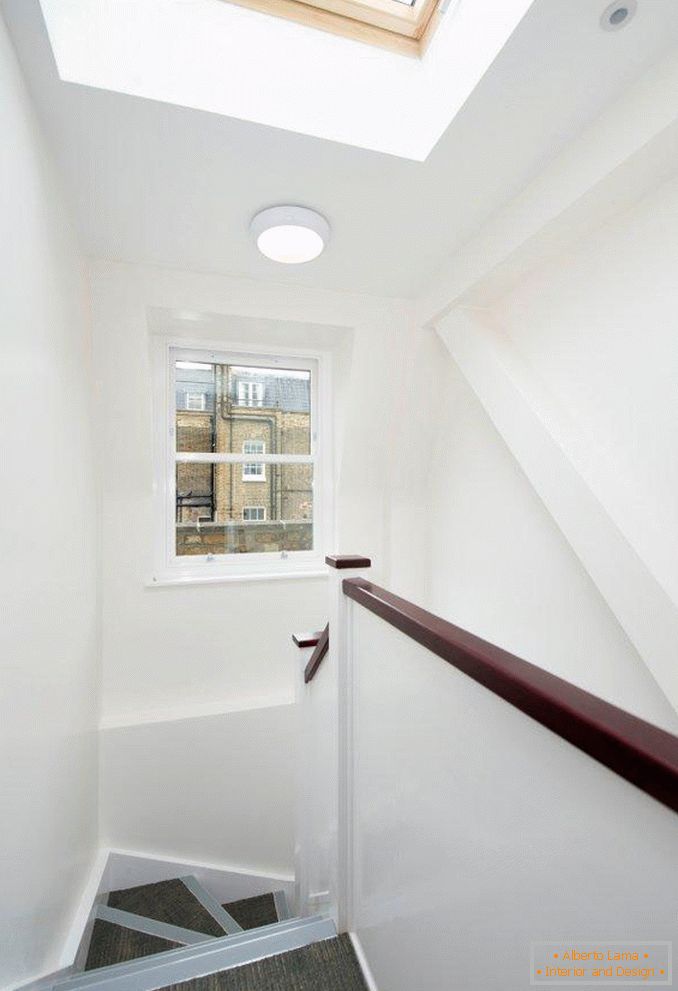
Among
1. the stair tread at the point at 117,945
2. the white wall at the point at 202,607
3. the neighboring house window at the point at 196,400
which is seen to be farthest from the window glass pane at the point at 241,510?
the stair tread at the point at 117,945

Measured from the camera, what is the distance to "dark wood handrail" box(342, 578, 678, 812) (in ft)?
1.42

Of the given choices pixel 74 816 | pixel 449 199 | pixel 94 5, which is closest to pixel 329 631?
pixel 74 816

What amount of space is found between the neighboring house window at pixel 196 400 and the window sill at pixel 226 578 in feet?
3.31

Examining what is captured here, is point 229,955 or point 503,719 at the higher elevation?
point 503,719

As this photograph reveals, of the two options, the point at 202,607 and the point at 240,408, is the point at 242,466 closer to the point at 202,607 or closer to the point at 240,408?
the point at 240,408

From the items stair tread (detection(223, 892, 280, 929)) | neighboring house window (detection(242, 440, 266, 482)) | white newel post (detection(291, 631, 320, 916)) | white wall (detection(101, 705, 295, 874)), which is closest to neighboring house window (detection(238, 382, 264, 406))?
neighboring house window (detection(242, 440, 266, 482))

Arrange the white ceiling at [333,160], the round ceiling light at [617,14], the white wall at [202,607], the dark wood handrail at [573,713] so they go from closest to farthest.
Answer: the dark wood handrail at [573,713] → the round ceiling light at [617,14] → the white ceiling at [333,160] → the white wall at [202,607]

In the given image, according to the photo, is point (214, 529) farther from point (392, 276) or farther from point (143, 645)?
point (392, 276)

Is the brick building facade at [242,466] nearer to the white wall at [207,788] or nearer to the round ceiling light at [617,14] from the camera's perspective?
the white wall at [207,788]

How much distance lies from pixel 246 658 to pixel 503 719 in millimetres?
2316

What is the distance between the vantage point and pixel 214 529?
2.81 m

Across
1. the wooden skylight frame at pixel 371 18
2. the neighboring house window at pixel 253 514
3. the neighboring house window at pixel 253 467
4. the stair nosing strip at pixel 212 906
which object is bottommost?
the stair nosing strip at pixel 212 906

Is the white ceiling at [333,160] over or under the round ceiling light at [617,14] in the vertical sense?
under

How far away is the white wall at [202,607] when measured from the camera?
2328 mm
